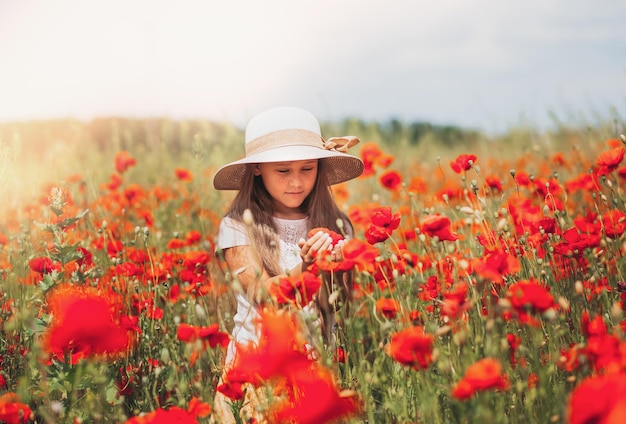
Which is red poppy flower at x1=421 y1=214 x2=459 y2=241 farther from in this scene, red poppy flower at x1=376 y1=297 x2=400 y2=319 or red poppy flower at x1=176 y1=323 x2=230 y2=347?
red poppy flower at x1=176 y1=323 x2=230 y2=347

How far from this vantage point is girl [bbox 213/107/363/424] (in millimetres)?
2338

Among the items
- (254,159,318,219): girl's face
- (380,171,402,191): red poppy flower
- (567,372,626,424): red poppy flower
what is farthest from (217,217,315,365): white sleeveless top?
(567,372,626,424): red poppy flower

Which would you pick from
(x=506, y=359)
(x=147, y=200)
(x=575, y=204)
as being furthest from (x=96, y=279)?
(x=575, y=204)

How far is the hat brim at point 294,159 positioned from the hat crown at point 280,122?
0.12 metres

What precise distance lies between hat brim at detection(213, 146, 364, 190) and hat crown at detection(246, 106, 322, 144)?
4.8 inches

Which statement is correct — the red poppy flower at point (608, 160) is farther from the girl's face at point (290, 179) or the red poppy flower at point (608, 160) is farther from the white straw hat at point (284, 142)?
the girl's face at point (290, 179)

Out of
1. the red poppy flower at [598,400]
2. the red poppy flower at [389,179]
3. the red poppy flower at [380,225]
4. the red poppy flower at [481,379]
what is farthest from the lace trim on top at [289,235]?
the red poppy flower at [598,400]

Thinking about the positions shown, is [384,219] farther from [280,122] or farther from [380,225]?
[280,122]

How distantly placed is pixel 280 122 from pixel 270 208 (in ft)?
1.30

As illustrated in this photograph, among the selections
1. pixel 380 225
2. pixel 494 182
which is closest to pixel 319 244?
pixel 380 225

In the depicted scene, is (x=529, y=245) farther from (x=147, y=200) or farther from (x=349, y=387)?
(x=147, y=200)

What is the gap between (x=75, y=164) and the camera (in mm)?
5898

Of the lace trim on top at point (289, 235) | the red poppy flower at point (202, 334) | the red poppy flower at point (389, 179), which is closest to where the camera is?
the red poppy flower at point (202, 334)

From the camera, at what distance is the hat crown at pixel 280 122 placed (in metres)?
2.45
